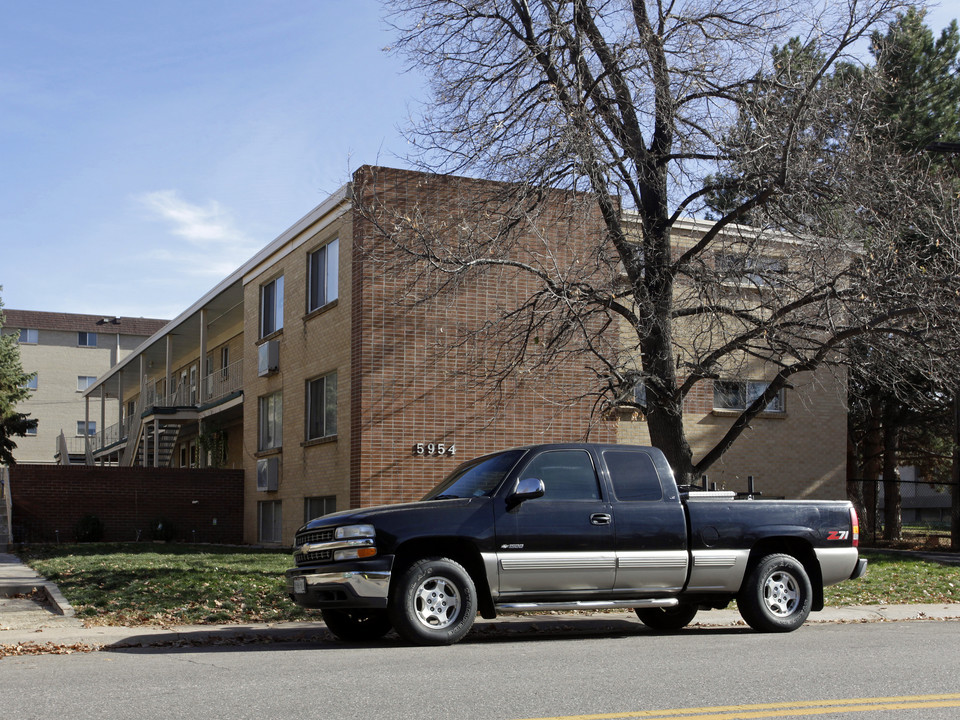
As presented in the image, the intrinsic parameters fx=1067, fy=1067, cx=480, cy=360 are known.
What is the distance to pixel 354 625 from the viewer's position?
1063 centimetres

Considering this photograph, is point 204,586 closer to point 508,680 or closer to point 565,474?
point 565,474

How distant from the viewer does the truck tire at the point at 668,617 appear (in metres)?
11.6

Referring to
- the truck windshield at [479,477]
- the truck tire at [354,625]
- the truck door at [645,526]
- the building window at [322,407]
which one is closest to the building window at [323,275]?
the building window at [322,407]

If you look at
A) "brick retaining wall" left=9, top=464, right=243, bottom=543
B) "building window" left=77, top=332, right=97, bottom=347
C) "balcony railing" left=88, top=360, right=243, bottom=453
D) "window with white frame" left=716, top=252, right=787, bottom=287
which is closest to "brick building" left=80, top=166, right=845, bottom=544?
"brick retaining wall" left=9, top=464, right=243, bottom=543

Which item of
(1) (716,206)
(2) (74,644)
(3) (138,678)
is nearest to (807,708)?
(3) (138,678)

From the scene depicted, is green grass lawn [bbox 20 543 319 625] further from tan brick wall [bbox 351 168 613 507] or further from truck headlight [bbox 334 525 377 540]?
tan brick wall [bbox 351 168 613 507]

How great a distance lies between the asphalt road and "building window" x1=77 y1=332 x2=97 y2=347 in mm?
65126

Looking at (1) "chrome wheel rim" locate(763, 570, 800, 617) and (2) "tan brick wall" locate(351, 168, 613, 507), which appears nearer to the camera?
(1) "chrome wheel rim" locate(763, 570, 800, 617)

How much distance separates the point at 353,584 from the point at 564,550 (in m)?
2.05

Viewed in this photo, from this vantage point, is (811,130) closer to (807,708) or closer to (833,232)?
(833,232)

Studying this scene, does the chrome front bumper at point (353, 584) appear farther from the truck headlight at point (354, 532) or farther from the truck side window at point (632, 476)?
the truck side window at point (632, 476)

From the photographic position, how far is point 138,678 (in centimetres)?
790

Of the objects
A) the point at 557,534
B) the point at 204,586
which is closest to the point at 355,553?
the point at 557,534

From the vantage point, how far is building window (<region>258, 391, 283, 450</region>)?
2656 cm
